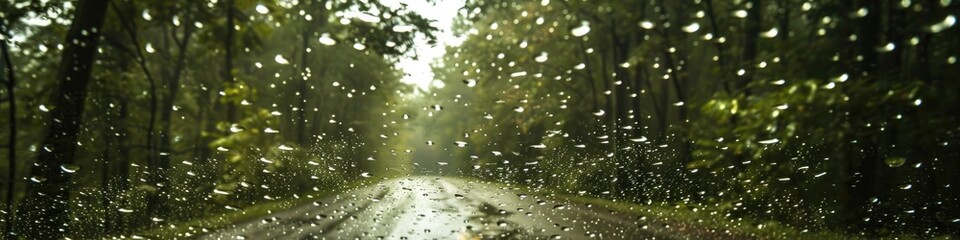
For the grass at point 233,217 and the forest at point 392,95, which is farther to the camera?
the grass at point 233,217

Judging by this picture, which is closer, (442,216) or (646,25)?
(646,25)

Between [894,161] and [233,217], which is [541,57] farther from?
[894,161]

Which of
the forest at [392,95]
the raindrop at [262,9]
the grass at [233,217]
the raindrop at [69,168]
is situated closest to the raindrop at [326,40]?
the forest at [392,95]

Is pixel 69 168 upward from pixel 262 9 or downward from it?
downward

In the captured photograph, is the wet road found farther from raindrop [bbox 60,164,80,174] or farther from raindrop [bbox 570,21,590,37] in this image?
raindrop [bbox 570,21,590,37]

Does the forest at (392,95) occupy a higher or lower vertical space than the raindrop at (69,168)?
higher

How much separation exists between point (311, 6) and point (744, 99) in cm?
163

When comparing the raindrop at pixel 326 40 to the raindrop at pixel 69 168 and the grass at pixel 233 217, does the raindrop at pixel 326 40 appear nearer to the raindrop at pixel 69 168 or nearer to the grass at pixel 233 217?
the grass at pixel 233 217

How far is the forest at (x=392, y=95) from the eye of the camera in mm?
2096

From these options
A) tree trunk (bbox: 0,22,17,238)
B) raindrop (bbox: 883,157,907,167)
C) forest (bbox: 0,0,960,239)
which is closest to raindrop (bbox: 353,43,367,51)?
forest (bbox: 0,0,960,239)

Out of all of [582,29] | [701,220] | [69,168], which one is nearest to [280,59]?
[69,168]

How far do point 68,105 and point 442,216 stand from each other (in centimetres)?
240

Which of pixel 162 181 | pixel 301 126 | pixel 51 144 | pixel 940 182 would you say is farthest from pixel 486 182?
pixel 940 182

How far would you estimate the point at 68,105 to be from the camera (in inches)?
83.7
